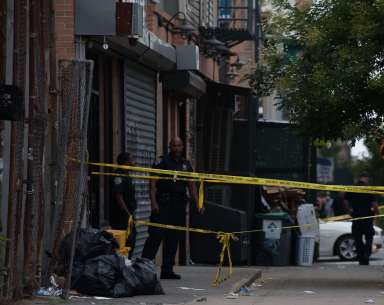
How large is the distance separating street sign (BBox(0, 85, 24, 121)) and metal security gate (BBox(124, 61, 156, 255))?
22.4 feet

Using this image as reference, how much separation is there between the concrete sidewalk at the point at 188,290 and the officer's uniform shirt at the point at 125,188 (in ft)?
3.88

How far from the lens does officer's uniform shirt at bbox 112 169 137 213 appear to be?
1557cm

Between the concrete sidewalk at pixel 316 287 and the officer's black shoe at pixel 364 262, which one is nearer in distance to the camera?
the concrete sidewalk at pixel 316 287

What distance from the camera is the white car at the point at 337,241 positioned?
26.1 meters

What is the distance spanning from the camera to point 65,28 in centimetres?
1465

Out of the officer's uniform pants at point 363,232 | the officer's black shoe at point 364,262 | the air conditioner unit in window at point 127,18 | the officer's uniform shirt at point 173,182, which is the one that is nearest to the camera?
the air conditioner unit in window at point 127,18

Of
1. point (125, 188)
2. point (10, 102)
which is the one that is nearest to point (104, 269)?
point (10, 102)

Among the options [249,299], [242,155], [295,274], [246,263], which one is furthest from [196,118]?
[249,299]

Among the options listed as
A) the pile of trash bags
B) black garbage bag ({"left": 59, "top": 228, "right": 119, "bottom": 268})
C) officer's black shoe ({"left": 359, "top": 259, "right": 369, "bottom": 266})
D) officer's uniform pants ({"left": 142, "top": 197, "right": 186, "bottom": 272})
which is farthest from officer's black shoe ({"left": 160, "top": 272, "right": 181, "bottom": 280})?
officer's black shoe ({"left": 359, "top": 259, "right": 369, "bottom": 266})

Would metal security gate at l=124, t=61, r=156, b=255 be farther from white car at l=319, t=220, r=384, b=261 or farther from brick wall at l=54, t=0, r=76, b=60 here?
white car at l=319, t=220, r=384, b=261

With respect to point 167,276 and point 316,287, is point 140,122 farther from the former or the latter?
point 316,287

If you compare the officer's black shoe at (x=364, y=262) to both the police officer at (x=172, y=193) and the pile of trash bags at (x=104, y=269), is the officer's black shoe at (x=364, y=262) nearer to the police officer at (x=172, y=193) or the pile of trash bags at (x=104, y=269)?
the police officer at (x=172, y=193)

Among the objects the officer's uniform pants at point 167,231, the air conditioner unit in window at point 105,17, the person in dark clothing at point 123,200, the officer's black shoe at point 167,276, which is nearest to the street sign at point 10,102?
the air conditioner unit in window at point 105,17

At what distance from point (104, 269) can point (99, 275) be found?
0.09 metres
